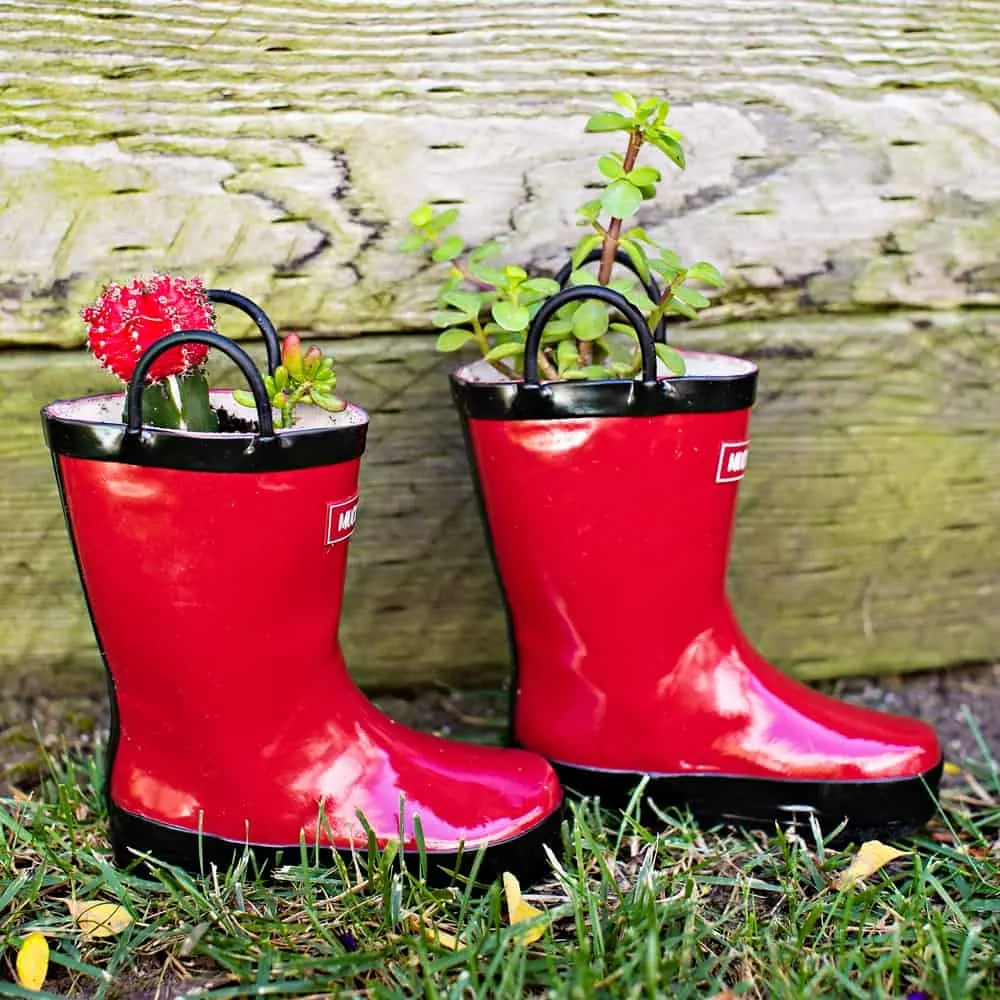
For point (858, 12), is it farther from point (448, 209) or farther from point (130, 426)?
point (130, 426)

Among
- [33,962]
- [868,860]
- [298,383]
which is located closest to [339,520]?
[298,383]

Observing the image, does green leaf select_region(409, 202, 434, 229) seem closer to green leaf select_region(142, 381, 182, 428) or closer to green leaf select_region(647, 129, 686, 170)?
green leaf select_region(647, 129, 686, 170)

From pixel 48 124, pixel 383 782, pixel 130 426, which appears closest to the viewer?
pixel 130 426

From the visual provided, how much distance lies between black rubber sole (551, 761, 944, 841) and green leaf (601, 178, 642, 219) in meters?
0.58

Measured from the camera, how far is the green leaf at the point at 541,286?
3.86 ft

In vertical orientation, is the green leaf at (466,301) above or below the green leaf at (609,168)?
below

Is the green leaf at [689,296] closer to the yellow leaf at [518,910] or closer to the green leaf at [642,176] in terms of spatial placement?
the green leaf at [642,176]

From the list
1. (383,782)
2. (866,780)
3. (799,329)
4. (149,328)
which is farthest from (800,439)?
(149,328)

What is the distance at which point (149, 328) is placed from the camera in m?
1.03

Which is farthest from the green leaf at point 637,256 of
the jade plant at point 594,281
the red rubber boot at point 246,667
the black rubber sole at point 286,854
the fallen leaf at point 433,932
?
the fallen leaf at point 433,932

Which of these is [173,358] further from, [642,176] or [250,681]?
[642,176]

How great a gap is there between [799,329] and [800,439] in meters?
0.14

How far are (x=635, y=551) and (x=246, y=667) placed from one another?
15.8 inches

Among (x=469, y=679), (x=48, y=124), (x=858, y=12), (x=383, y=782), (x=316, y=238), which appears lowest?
(x=469, y=679)
